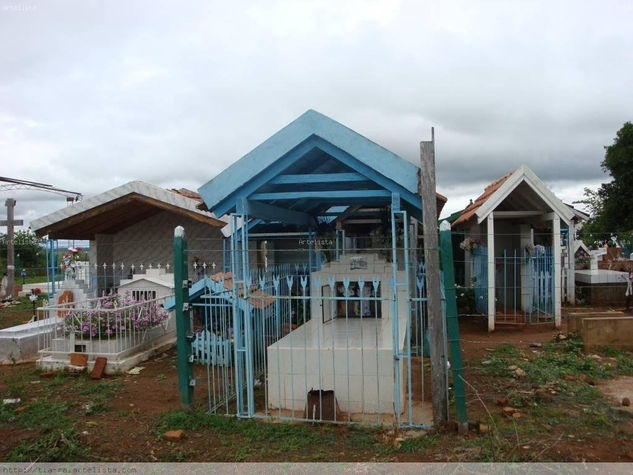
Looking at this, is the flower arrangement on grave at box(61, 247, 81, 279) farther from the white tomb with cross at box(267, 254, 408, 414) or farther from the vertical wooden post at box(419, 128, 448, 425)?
the vertical wooden post at box(419, 128, 448, 425)

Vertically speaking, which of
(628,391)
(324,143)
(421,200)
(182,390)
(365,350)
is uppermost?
(324,143)

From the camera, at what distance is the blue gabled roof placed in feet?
17.0

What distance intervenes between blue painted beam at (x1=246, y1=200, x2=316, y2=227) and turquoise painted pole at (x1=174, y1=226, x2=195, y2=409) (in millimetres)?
983

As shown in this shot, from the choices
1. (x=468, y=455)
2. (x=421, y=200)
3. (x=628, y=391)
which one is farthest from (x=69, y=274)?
(x=628, y=391)

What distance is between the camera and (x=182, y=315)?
17.5 feet

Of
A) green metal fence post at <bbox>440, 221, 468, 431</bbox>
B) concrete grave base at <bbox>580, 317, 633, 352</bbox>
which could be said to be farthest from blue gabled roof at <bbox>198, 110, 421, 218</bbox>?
concrete grave base at <bbox>580, 317, 633, 352</bbox>

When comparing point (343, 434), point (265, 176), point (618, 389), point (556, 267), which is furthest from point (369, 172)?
point (556, 267)

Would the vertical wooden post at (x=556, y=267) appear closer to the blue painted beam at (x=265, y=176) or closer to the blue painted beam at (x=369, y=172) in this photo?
the blue painted beam at (x=369, y=172)

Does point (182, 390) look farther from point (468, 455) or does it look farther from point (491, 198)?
point (491, 198)

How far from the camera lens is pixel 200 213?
11656 millimetres

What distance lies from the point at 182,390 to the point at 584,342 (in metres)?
7.15

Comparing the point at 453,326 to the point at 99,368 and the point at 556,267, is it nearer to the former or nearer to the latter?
the point at 99,368

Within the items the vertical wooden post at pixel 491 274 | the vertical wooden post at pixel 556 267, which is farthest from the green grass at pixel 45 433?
the vertical wooden post at pixel 556 267

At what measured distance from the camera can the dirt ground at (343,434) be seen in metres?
4.22
